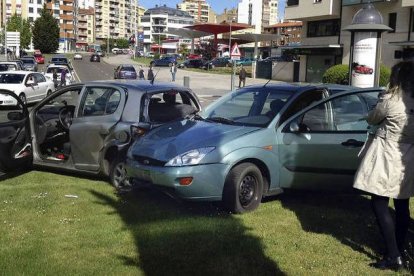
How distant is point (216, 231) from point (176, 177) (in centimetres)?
71

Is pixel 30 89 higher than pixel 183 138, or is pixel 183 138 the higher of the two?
pixel 183 138

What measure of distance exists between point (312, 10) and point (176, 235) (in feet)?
147

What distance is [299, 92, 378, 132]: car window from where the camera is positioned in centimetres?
628

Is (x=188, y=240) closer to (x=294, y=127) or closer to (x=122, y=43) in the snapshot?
(x=294, y=127)

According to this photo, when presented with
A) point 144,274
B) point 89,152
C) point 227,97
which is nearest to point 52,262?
point 144,274

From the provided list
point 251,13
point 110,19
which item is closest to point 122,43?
point 110,19

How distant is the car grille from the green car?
0.4 inches

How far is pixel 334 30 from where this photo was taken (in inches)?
1816

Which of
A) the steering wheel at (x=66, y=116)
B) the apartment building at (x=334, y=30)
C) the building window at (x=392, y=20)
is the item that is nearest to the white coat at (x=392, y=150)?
the steering wheel at (x=66, y=116)

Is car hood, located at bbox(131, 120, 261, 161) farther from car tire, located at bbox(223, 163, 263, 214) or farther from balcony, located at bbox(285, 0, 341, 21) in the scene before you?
balcony, located at bbox(285, 0, 341, 21)

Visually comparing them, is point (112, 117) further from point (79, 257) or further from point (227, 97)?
point (79, 257)

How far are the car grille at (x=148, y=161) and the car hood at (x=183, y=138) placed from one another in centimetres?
3

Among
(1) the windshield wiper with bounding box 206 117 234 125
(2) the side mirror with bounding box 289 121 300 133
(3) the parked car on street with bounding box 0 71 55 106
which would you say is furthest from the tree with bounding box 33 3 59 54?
(2) the side mirror with bounding box 289 121 300 133

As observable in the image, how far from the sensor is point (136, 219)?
18.7 feet
